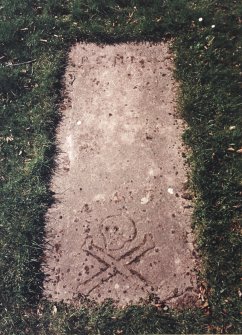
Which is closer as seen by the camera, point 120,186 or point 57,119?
point 120,186

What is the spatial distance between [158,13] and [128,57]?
0.64m

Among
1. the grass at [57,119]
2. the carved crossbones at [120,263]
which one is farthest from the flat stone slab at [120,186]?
the grass at [57,119]

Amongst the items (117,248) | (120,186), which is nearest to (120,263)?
(117,248)

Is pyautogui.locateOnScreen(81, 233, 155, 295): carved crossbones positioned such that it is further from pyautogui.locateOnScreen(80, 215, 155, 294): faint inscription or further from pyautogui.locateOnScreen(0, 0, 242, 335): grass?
pyautogui.locateOnScreen(0, 0, 242, 335): grass

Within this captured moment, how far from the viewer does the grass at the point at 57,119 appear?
312 cm

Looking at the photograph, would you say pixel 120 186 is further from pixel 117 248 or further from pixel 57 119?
pixel 57 119

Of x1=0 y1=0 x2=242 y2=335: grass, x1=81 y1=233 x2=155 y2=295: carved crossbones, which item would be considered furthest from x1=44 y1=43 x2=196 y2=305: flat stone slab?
x1=0 y1=0 x2=242 y2=335: grass

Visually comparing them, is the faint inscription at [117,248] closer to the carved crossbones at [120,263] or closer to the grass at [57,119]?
the carved crossbones at [120,263]

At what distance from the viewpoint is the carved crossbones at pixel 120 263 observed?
126 inches

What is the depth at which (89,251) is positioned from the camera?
10.9 feet

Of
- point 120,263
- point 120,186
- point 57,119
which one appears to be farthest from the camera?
point 57,119

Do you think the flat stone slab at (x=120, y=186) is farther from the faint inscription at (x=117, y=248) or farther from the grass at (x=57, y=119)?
the grass at (x=57, y=119)

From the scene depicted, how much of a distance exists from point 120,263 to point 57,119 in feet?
5.59

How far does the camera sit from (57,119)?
3871 mm
